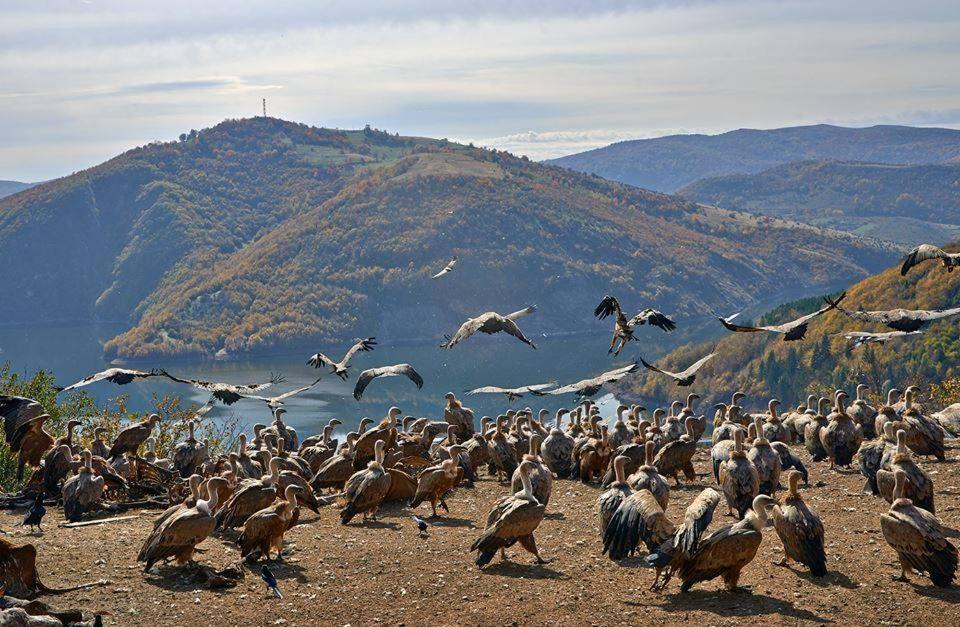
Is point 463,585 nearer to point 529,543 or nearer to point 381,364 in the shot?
point 529,543

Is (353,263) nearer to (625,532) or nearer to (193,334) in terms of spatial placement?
(193,334)

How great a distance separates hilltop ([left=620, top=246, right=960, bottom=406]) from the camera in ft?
235

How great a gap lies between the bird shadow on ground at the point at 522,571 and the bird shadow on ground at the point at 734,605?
161cm

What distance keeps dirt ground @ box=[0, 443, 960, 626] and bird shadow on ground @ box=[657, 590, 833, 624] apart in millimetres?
15

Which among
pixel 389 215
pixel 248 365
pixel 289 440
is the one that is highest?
pixel 389 215

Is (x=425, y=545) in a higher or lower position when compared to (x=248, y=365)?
higher

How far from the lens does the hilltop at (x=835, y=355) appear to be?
71.6m

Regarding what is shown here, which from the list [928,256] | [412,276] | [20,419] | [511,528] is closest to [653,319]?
[928,256]

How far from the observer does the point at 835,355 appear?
82.9 meters

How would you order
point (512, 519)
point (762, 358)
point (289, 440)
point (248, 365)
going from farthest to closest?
point (248, 365) < point (762, 358) < point (289, 440) < point (512, 519)

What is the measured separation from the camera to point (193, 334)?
14700cm

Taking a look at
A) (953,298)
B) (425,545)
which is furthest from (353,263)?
(425,545)

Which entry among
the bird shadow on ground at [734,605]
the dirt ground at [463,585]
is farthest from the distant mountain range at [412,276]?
the bird shadow on ground at [734,605]

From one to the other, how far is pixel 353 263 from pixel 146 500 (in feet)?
502
